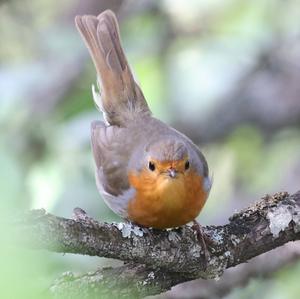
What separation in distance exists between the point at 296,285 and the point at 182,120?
1856 millimetres

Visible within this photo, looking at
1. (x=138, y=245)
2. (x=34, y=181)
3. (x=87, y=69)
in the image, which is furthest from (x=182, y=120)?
(x=138, y=245)

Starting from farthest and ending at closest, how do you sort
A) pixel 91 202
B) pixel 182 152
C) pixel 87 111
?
pixel 87 111, pixel 91 202, pixel 182 152

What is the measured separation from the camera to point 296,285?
363 centimetres

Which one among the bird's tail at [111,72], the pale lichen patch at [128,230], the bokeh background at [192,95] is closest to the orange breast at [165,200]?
the bokeh background at [192,95]

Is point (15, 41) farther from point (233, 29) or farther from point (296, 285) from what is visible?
point (296, 285)

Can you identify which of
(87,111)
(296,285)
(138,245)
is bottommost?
(138,245)

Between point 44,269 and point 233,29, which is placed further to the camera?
point 233,29

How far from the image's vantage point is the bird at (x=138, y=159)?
3008 millimetres

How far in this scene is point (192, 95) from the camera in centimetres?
495

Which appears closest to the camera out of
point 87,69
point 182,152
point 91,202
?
point 182,152

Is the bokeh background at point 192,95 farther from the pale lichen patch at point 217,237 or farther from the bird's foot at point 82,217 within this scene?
the bird's foot at point 82,217

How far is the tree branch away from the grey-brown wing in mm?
508

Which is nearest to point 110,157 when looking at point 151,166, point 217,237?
point 151,166

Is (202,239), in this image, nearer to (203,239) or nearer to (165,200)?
(203,239)
